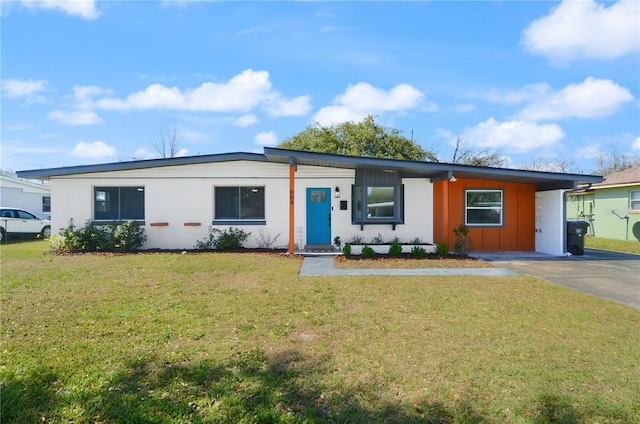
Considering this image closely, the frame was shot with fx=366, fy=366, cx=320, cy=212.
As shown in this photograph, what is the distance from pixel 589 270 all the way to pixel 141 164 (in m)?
12.9

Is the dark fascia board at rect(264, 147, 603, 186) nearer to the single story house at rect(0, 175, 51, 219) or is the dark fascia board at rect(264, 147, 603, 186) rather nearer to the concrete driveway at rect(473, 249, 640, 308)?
the concrete driveway at rect(473, 249, 640, 308)

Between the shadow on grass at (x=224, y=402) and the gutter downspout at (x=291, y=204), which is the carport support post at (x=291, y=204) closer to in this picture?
the gutter downspout at (x=291, y=204)

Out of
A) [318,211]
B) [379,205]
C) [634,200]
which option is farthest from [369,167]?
[634,200]

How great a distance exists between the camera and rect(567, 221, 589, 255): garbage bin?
11414 millimetres

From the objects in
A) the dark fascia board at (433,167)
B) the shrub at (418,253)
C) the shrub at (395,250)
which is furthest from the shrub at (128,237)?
the shrub at (418,253)

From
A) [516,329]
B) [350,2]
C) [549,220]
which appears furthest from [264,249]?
[549,220]

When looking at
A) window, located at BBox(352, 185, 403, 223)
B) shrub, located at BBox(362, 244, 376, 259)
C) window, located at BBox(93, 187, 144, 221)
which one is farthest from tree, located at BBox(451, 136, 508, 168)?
window, located at BBox(93, 187, 144, 221)

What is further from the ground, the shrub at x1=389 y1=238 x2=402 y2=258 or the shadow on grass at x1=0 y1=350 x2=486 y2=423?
the shrub at x1=389 y1=238 x2=402 y2=258

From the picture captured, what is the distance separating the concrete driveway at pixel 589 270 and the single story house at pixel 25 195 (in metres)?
21.9

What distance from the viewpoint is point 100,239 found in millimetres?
11445

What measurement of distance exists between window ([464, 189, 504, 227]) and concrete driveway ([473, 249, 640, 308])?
127cm

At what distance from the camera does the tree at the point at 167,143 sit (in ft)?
93.8

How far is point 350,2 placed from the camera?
355 inches

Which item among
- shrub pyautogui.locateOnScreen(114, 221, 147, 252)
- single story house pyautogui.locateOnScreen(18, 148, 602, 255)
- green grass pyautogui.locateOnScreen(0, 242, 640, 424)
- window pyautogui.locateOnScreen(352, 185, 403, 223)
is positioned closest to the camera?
green grass pyautogui.locateOnScreen(0, 242, 640, 424)
